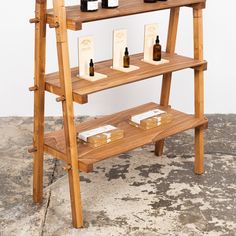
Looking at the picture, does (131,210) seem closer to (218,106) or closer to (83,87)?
(83,87)

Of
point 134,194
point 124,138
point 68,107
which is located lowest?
point 134,194

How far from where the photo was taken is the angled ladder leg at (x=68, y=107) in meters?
2.82

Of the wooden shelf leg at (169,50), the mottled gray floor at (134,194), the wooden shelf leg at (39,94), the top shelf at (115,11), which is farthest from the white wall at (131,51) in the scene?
the wooden shelf leg at (39,94)

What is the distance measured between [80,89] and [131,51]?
1769 millimetres

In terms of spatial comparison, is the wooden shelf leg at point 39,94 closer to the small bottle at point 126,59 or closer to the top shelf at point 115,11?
the top shelf at point 115,11

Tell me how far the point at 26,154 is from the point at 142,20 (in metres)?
1.47

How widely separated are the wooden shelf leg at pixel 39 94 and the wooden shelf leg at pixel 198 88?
1.03 m

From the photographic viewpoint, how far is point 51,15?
292 cm

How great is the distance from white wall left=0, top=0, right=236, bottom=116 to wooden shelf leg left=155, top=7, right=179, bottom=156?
0.86 meters

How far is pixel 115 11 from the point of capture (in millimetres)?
3020

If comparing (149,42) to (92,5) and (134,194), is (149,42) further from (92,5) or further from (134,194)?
(134,194)

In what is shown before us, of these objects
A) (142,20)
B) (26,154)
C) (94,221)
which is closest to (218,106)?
(142,20)

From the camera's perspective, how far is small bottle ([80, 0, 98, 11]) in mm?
2938

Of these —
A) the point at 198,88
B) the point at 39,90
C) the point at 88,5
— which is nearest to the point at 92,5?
the point at 88,5
